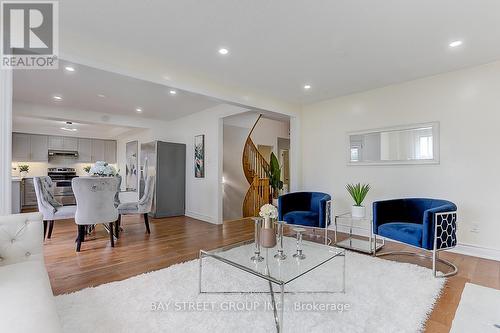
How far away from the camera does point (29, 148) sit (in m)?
7.32

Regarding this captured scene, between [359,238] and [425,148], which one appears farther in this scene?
[359,238]

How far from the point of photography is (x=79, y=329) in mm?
1717

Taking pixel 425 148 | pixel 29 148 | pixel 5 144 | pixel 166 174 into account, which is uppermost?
pixel 29 148

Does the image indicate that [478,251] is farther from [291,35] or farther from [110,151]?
[110,151]

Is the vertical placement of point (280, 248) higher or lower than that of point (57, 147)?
lower

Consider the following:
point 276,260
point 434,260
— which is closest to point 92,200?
point 276,260

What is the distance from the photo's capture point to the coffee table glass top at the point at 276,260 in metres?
1.87

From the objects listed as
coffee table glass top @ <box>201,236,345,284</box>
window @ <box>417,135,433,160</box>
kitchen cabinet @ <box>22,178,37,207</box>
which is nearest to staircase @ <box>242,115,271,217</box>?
window @ <box>417,135,433,160</box>

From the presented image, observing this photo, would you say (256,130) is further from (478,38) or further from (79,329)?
(79,329)

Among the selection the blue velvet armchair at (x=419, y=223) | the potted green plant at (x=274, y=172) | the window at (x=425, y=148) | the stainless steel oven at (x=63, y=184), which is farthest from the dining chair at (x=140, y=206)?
the window at (x=425, y=148)

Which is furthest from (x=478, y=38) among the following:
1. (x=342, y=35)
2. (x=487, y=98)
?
(x=342, y=35)

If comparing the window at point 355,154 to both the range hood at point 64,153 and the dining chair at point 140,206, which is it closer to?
the dining chair at point 140,206

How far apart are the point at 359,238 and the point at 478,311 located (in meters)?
2.16

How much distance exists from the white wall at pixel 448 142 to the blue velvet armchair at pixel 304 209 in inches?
27.1
